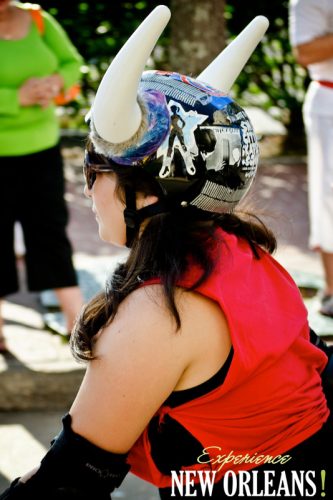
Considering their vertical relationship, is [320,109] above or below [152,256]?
below

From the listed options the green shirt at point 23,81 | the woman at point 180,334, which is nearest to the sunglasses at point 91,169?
the woman at point 180,334

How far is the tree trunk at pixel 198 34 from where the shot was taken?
228 inches

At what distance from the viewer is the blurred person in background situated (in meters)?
4.70

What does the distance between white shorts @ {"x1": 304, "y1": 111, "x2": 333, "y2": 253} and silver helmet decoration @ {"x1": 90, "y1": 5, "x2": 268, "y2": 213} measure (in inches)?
110

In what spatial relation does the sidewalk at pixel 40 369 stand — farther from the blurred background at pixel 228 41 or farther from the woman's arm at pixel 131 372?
the blurred background at pixel 228 41

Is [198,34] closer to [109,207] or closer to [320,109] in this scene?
[320,109]

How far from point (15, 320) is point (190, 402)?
10.3 feet

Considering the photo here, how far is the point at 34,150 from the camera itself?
14.0ft

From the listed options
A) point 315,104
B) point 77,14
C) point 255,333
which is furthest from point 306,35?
point 77,14

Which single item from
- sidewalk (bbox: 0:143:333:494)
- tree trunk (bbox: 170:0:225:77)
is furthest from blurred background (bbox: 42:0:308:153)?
sidewalk (bbox: 0:143:333:494)

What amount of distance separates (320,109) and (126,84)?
311 centimetres

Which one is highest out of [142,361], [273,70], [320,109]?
[142,361]

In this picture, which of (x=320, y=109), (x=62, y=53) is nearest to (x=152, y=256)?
(x=62, y=53)

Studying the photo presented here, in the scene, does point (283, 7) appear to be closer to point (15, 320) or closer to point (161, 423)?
point (15, 320)
